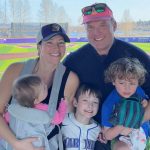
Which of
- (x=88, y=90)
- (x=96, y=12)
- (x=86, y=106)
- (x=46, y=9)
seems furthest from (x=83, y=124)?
(x=46, y=9)

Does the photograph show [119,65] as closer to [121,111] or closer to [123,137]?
[121,111]

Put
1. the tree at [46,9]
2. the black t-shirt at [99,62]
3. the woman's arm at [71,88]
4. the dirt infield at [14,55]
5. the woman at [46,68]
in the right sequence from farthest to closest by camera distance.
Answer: the dirt infield at [14,55], the tree at [46,9], the black t-shirt at [99,62], the woman's arm at [71,88], the woman at [46,68]

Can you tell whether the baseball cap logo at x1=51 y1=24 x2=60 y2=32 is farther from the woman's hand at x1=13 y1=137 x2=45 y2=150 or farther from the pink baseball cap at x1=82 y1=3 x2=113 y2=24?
the woman's hand at x1=13 y1=137 x2=45 y2=150

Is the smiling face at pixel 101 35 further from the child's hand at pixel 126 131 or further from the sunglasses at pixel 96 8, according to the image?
the child's hand at pixel 126 131

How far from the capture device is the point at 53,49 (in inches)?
92.6

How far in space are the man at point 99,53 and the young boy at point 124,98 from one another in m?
0.17

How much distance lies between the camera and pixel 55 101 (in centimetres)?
230

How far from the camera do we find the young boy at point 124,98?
2.39 m

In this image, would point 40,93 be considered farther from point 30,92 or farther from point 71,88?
point 71,88

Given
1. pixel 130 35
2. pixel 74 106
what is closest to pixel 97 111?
pixel 74 106

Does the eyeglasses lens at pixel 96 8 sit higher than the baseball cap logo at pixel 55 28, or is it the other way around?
the eyeglasses lens at pixel 96 8

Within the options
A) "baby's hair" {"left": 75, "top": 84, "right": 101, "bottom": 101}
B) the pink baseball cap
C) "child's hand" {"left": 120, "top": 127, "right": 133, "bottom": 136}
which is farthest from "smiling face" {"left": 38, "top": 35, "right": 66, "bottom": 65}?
"child's hand" {"left": 120, "top": 127, "right": 133, "bottom": 136}

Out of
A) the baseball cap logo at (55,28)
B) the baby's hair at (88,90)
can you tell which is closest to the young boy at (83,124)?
the baby's hair at (88,90)

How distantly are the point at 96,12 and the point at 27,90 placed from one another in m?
0.99
